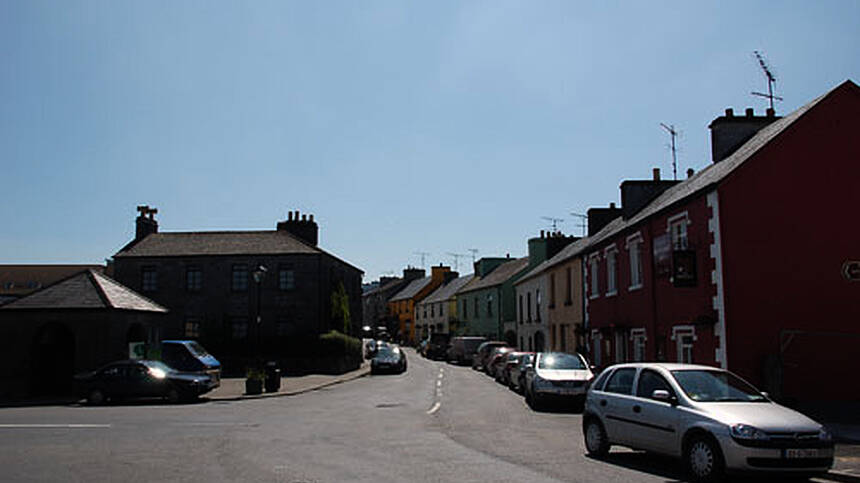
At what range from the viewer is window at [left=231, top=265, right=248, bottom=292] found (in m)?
41.9

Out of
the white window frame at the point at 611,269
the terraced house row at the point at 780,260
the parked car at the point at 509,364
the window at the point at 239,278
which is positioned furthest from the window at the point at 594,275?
the window at the point at 239,278

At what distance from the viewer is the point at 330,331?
43.1 metres

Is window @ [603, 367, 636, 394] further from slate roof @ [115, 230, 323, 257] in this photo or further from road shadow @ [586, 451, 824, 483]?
slate roof @ [115, 230, 323, 257]

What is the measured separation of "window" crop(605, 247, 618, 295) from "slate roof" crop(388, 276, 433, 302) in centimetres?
6627

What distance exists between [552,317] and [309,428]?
914 inches

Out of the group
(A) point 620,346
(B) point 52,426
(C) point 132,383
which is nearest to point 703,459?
(B) point 52,426

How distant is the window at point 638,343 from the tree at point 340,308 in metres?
24.0

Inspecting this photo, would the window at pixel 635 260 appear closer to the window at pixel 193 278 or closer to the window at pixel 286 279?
the window at pixel 286 279

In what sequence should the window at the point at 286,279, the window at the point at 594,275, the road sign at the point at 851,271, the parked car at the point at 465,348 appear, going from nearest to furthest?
the road sign at the point at 851,271
the window at the point at 594,275
the window at the point at 286,279
the parked car at the point at 465,348

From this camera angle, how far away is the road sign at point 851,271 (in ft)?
55.0

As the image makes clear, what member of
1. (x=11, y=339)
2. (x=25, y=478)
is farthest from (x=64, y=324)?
(x=25, y=478)

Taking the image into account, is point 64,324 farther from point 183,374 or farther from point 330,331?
point 330,331

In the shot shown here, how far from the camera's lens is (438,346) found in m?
59.7

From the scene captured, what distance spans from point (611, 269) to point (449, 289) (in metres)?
52.3
